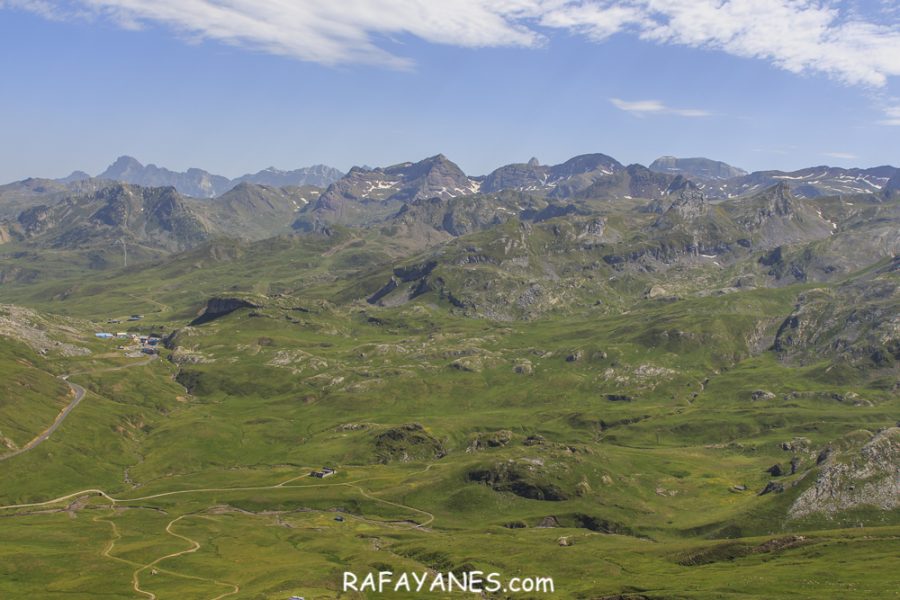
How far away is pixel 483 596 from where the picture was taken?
199 m

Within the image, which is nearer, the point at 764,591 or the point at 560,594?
the point at 764,591

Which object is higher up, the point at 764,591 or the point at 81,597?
the point at 764,591

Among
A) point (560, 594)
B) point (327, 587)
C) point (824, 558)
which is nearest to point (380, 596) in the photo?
point (327, 587)

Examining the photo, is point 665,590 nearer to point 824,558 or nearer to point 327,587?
point 824,558

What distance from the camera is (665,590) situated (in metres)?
183

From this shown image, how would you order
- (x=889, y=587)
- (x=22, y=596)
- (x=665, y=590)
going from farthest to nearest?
(x=22, y=596)
(x=665, y=590)
(x=889, y=587)

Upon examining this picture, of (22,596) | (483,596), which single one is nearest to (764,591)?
(483,596)

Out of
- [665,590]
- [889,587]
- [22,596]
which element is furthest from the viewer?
[22,596]

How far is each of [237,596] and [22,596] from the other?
5903cm

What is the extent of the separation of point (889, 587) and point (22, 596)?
214265mm

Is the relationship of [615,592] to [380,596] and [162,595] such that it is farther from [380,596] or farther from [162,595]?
[162,595]

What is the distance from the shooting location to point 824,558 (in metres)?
197

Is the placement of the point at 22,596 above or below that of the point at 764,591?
below

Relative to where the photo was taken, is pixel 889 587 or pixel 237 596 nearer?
pixel 889 587
